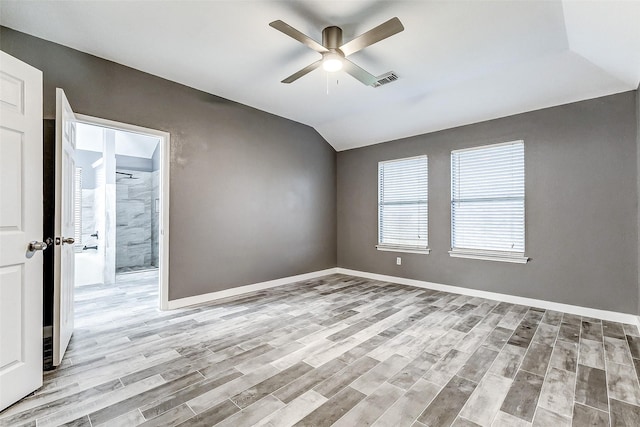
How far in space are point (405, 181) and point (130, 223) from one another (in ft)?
19.4

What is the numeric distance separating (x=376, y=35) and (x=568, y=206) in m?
3.12

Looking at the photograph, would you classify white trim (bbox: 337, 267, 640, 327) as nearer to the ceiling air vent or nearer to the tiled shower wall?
the ceiling air vent

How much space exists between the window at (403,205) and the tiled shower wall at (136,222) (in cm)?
517

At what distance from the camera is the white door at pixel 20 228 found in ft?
5.83

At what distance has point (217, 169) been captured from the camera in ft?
13.6

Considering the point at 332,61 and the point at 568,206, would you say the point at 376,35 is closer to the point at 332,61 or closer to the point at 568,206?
the point at 332,61

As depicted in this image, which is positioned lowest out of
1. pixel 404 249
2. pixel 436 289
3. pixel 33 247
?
pixel 436 289

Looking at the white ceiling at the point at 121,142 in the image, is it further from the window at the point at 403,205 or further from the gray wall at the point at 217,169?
the window at the point at 403,205

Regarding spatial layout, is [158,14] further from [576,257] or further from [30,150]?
[576,257]

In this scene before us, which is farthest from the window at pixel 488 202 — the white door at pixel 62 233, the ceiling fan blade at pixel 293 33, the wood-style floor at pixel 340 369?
the white door at pixel 62 233

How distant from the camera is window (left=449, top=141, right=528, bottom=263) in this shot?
3965 mm

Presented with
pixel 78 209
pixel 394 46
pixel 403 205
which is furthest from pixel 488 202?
pixel 78 209

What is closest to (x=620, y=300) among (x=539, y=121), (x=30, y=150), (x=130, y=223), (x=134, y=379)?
(x=539, y=121)

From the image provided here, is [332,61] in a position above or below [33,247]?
above
